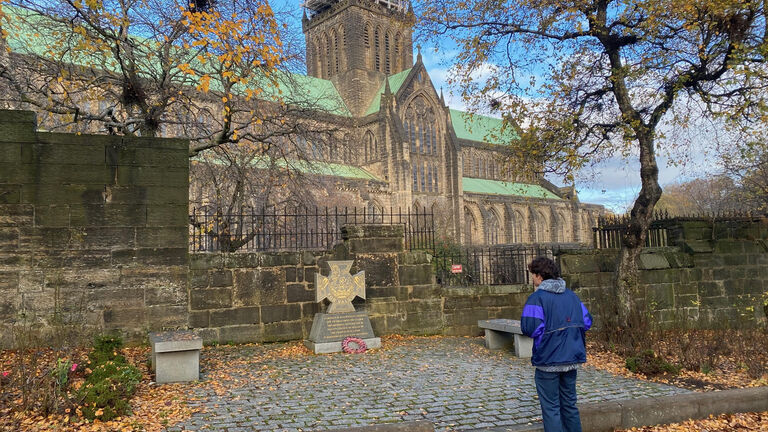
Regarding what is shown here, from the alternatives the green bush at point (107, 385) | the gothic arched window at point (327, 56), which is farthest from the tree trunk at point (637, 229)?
the gothic arched window at point (327, 56)

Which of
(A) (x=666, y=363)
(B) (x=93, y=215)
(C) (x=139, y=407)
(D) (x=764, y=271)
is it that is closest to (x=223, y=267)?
(B) (x=93, y=215)

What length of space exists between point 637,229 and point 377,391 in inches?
247

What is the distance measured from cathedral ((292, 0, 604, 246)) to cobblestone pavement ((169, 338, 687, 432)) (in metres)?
36.0

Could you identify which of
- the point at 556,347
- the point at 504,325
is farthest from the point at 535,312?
the point at 504,325

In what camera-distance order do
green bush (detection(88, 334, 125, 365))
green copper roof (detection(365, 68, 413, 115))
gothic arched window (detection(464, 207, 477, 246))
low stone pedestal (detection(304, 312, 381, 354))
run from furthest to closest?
gothic arched window (detection(464, 207, 477, 246)) → green copper roof (detection(365, 68, 413, 115)) → low stone pedestal (detection(304, 312, 381, 354)) → green bush (detection(88, 334, 125, 365))

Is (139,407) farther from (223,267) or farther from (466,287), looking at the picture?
(466,287)

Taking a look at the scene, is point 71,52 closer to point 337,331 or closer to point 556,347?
point 337,331

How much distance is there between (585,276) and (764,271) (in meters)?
4.52

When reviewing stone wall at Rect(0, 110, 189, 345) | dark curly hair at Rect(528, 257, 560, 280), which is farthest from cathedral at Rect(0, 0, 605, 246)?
dark curly hair at Rect(528, 257, 560, 280)

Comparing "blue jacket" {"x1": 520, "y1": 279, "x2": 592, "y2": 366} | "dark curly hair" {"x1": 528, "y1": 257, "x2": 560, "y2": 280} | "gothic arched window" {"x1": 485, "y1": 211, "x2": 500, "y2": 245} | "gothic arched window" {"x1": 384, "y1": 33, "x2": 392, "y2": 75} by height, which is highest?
"gothic arched window" {"x1": 384, "y1": 33, "x2": 392, "y2": 75}

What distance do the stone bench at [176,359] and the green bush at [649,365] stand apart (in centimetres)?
570

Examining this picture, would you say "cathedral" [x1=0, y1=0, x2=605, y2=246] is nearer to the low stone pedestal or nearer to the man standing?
the low stone pedestal

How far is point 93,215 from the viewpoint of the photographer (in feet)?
27.4

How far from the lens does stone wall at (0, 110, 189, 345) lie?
791 centimetres
